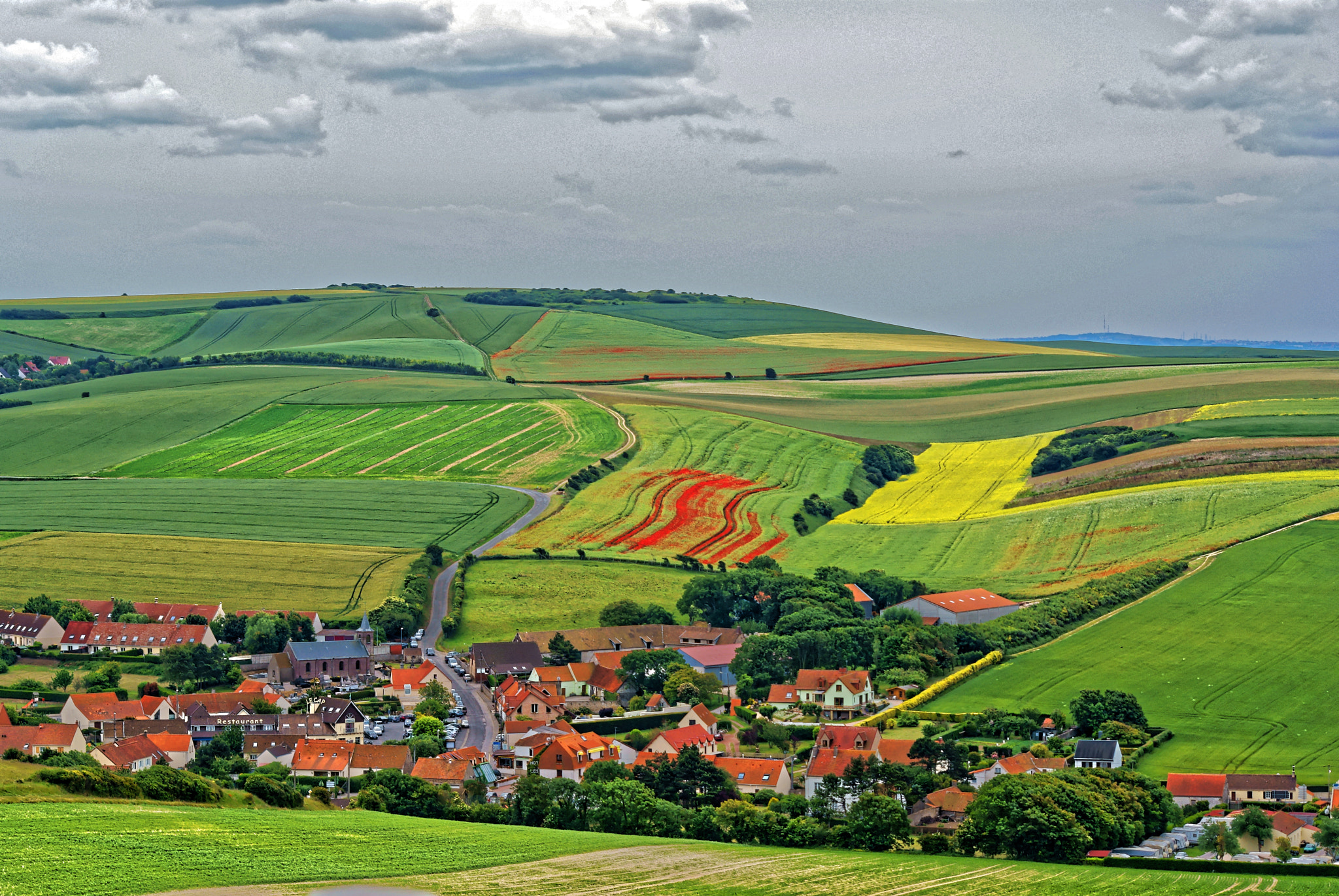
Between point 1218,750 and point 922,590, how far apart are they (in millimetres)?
35194

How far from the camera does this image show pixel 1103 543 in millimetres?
103188

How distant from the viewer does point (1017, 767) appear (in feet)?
206

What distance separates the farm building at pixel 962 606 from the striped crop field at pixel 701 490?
59.4 ft

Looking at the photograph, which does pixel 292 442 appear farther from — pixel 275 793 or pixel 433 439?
pixel 275 793

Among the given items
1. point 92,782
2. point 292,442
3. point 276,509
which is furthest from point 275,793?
point 292,442

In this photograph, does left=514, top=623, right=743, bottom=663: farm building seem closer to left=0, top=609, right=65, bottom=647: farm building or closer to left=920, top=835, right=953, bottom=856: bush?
left=0, top=609, right=65, bottom=647: farm building

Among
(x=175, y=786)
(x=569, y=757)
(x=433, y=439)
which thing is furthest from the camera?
(x=433, y=439)

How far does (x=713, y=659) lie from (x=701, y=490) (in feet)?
127

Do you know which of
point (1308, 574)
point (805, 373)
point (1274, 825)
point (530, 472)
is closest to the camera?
point (1274, 825)

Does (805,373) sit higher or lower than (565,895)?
higher

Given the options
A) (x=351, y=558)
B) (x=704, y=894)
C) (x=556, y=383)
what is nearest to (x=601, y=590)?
(x=351, y=558)

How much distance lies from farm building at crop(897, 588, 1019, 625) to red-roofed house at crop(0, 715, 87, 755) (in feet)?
165

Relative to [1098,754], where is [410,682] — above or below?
above

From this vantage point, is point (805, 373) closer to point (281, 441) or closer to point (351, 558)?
point (281, 441)
